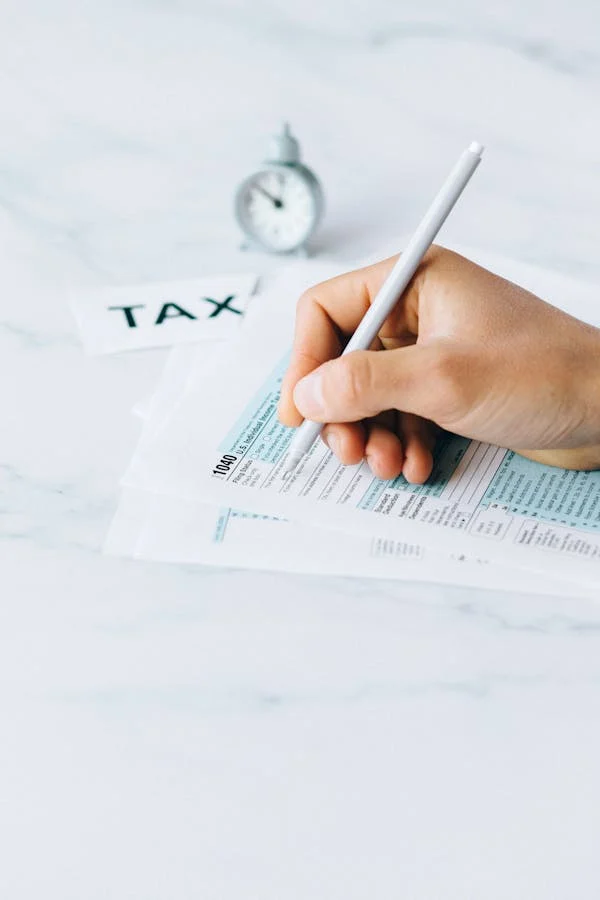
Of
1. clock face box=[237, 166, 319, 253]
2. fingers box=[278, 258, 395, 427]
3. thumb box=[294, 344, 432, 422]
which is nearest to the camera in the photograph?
thumb box=[294, 344, 432, 422]

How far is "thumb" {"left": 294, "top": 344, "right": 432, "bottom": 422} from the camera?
70 cm

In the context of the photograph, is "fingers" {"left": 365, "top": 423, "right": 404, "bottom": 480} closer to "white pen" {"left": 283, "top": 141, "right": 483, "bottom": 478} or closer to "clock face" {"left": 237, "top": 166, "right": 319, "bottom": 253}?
"white pen" {"left": 283, "top": 141, "right": 483, "bottom": 478}

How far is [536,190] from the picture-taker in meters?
1.15

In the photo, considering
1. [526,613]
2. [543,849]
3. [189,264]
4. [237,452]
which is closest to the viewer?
[543,849]

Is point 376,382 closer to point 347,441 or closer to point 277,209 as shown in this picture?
point 347,441

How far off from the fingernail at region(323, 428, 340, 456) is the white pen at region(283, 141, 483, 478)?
11 mm

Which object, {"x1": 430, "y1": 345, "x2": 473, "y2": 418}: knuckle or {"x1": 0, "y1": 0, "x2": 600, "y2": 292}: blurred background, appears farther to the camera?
{"x1": 0, "y1": 0, "x2": 600, "y2": 292}: blurred background

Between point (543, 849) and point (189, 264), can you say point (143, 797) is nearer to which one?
point (543, 849)

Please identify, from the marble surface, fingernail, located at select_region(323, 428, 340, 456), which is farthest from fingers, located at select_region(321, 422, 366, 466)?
the marble surface

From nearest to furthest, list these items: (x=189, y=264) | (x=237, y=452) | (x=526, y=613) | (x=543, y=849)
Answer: (x=543, y=849) → (x=526, y=613) → (x=237, y=452) → (x=189, y=264)

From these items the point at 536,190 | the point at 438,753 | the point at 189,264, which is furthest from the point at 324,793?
the point at 536,190

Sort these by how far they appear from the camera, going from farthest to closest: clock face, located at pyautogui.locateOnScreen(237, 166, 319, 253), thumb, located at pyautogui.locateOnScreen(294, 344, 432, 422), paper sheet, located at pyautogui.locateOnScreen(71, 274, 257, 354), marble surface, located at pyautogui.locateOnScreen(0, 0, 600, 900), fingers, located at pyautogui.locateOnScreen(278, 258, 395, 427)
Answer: clock face, located at pyautogui.locateOnScreen(237, 166, 319, 253), paper sheet, located at pyautogui.locateOnScreen(71, 274, 257, 354), fingers, located at pyautogui.locateOnScreen(278, 258, 395, 427), thumb, located at pyautogui.locateOnScreen(294, 344, 432, 422), marble surface, located at pyautogui.locateOnScreen(0, 0, 600, 900)

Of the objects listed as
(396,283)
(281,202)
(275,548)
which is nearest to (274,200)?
(281,202)

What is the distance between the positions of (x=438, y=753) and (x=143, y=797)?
159 millimetres
